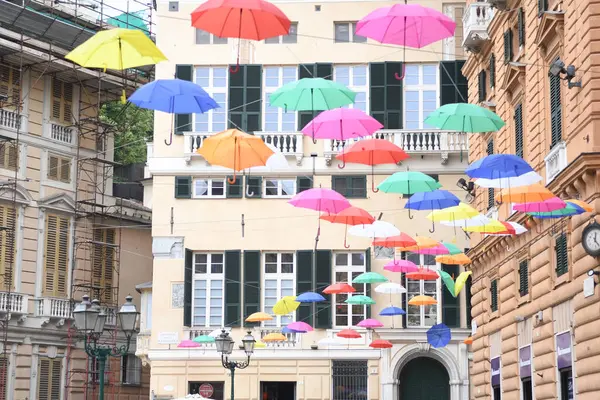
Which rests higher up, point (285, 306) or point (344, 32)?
point (344, 32)

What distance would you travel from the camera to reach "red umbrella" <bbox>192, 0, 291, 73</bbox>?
18750mm

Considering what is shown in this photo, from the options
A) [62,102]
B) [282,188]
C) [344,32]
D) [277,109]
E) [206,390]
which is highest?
[344,32]

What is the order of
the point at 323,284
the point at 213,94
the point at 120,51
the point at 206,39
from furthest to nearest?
the point at 206,39, the point at 213,94, the point at 323,284, the point at 120,51

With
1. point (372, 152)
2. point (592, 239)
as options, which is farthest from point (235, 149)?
point (592, 239)

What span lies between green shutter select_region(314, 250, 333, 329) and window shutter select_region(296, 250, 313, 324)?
25 centimetres

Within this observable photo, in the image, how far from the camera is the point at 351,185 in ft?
139

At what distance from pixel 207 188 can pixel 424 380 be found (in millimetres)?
10481

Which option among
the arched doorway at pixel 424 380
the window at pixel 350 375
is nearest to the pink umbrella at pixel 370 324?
the window at pixel 350 375

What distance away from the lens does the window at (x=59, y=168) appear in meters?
46.4

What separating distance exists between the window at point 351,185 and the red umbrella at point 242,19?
76.9ft

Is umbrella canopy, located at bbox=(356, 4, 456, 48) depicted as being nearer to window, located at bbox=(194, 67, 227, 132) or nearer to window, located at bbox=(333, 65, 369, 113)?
window, located at bbox=(333, 65, 369, 113)

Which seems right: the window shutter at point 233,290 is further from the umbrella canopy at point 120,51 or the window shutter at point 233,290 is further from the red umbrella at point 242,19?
the umbrella canopy at point 120,51

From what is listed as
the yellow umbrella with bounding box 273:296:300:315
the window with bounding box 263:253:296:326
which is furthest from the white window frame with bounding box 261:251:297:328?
the yellow umbrella with bounding box 273:296:300:315

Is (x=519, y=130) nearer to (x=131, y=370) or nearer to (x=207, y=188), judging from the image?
(x=207, y=188)
